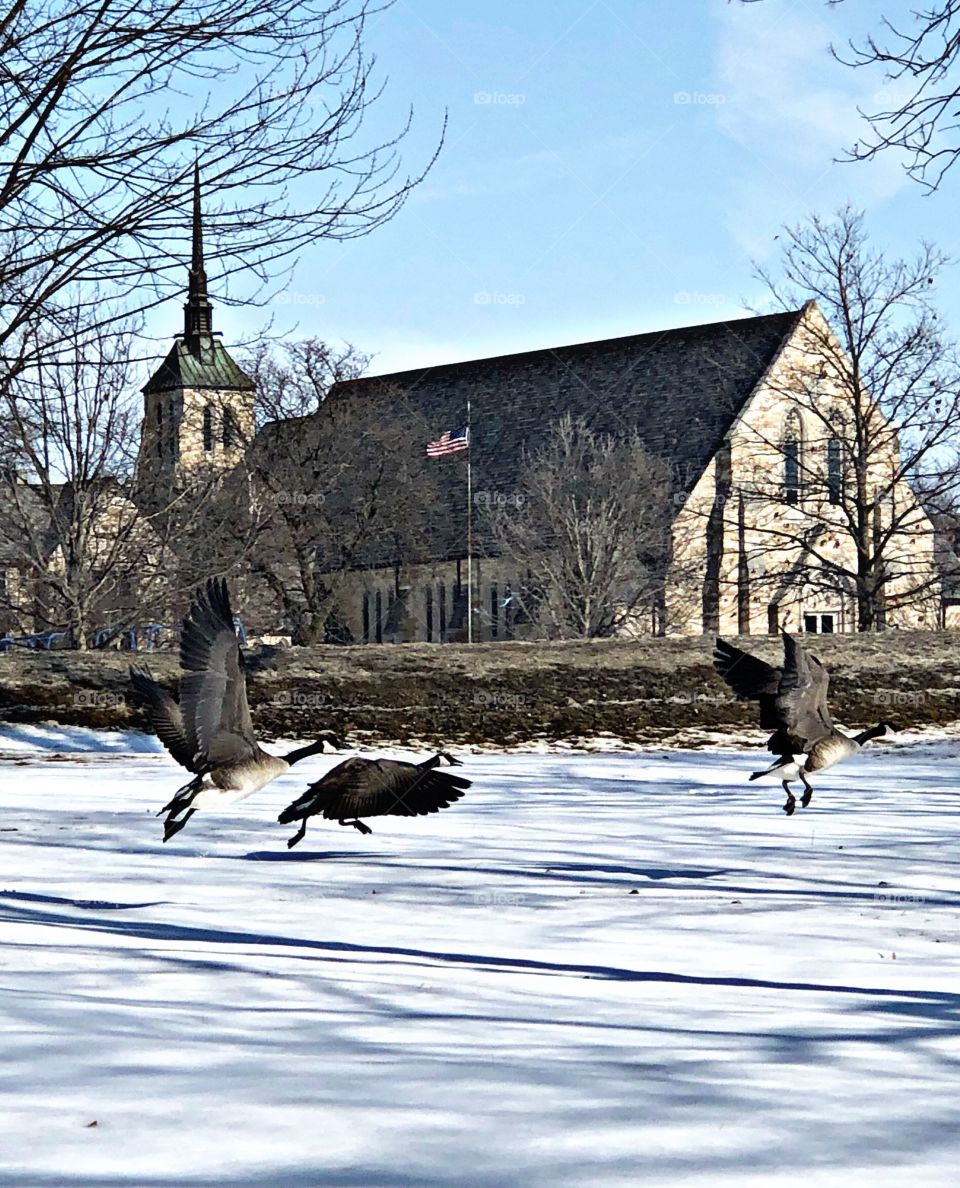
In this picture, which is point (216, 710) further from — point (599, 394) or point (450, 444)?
point (599, 394)

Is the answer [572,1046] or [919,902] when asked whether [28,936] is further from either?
[919,902]

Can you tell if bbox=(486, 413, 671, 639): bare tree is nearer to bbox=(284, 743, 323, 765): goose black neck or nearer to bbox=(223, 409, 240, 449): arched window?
bbox=(223, 409, 240, 449): arched window

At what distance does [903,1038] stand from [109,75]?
8047 mm

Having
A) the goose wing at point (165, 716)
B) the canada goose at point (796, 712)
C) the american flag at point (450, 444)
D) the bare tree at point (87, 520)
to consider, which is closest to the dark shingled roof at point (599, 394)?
the american flag at point (450, 444)

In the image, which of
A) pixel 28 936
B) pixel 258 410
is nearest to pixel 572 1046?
pixel 28 936

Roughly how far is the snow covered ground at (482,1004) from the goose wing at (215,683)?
810 millimetres

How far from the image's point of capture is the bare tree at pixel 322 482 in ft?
160

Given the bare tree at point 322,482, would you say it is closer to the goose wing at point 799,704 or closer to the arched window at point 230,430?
the arched window at point 230,430

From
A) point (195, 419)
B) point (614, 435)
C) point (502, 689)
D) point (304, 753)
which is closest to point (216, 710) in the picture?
point (304, 753)

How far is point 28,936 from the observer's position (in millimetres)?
7363

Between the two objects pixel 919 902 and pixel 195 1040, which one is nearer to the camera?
pixel 195 1040

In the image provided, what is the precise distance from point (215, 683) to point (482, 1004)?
3390mm

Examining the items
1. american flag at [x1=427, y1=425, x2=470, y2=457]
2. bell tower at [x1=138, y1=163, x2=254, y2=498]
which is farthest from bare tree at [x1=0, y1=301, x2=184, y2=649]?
american flag at [x1=427, y1=425, x2=470, y2=457]

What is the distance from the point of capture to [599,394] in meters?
64.4
